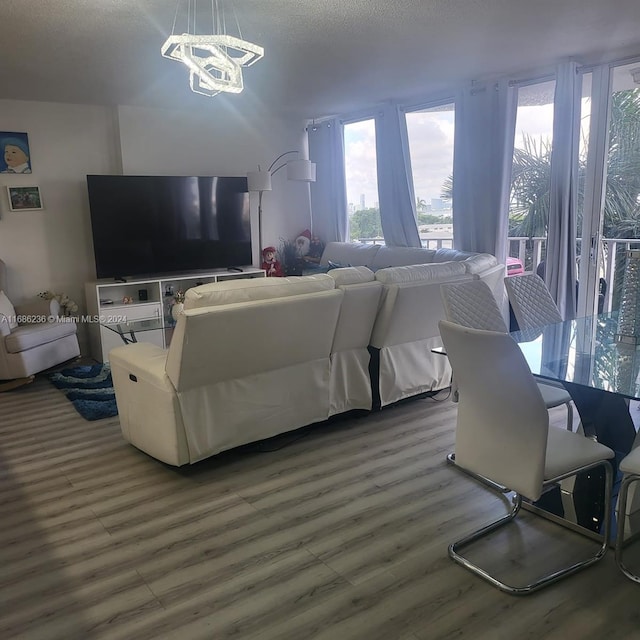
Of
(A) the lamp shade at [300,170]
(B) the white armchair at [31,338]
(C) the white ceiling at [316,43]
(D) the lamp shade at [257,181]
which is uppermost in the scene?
(C) the white ceiling at [316,43]

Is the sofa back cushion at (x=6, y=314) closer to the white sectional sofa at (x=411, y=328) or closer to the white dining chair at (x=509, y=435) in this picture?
the white sectional sofa at (x=411, y=328)

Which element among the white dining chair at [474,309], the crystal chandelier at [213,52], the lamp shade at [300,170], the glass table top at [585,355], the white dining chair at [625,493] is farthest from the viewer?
the lamp shade at [300,170]

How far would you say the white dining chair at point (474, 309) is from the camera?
2.59 metres

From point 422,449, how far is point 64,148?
183 inches

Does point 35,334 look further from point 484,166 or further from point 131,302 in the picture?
point 484,166

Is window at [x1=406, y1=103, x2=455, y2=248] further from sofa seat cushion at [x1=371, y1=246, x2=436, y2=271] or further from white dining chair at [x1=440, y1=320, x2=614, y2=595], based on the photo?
white dining chair at [x1=440, y1=320, x2=614, y2=595]

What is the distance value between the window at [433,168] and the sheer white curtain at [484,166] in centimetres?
54

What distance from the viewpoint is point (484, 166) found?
515 centimetres

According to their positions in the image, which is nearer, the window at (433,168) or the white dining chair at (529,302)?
the white dining chair at (529,302)

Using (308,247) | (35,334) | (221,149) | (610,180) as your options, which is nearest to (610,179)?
(610,180)

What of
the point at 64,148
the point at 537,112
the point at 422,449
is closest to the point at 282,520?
the point at 422,449

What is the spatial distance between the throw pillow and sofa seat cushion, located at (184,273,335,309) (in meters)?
2.71

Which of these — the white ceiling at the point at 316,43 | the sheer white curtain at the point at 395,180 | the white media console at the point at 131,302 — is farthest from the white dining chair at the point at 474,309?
the sheer white curtain at the point at 395,180

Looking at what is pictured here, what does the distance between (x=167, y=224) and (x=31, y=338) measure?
76.3 inches
